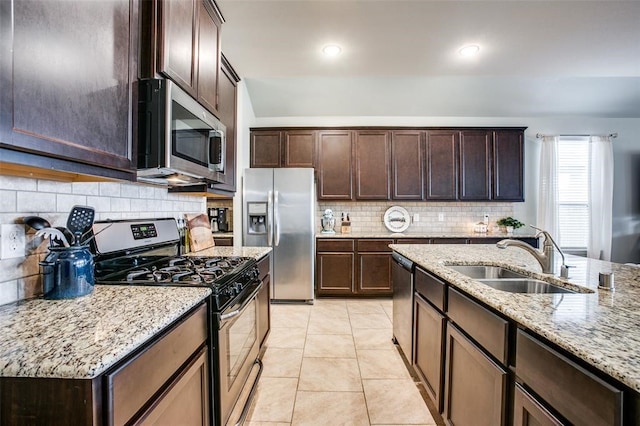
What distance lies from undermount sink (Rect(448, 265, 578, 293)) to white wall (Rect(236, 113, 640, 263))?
10.0ft

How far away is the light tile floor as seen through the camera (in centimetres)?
171

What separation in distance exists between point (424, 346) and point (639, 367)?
4.25 ft

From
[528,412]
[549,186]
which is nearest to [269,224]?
[528,412]

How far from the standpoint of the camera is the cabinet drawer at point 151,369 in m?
0.70

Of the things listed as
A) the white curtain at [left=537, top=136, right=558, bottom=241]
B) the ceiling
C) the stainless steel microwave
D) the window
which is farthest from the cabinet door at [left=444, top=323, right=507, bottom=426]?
the window

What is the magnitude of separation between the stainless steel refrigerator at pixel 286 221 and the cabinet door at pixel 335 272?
0.71ft

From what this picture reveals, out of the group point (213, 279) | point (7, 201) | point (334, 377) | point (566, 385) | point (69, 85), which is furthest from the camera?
point (334, 377)

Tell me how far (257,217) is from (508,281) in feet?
9.18

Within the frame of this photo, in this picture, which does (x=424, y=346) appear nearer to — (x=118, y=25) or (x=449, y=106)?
(x=118, y=25)

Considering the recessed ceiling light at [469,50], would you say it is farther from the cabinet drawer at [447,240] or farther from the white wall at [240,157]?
the white wall at [240,157]

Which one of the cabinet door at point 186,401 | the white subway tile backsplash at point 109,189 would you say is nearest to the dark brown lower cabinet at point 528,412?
the cabinet door at point 186,401

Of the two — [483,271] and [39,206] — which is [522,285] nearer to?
[483,271]

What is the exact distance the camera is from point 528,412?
889 mm

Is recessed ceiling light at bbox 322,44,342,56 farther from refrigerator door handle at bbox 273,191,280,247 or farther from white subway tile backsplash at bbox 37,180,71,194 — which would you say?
white subway tile backsplash at bbox 37,180,71,194
